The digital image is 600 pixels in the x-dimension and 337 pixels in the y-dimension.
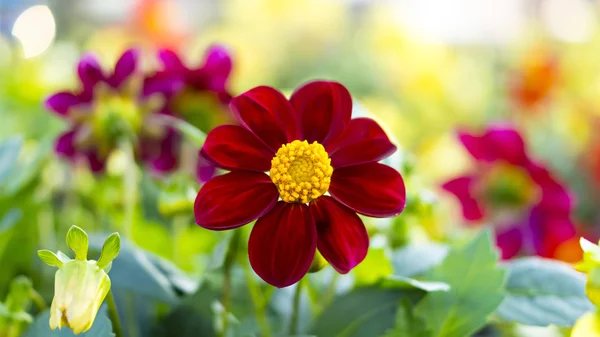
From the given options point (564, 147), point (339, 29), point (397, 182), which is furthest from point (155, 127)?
point (339, 29)

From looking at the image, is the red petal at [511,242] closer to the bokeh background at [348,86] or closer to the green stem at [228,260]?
the bokeh background at [348,86]

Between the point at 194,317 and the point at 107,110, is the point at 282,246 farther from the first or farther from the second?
the point at 107,110

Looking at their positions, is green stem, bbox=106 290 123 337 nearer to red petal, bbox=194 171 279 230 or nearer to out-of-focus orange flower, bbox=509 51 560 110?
red petal, bbox=194 171 279 230

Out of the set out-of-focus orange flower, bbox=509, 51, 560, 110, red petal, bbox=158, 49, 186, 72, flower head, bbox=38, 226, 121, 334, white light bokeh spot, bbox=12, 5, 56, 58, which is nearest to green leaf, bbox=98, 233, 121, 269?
flower head, bbox=38, 226, 121, 334

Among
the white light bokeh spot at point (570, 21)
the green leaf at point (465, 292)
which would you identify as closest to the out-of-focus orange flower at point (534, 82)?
the white light bokeh spot at point (570, 21)

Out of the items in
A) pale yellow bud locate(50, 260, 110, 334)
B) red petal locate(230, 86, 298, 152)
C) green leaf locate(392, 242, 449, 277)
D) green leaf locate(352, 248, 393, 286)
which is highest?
red petal locate(230, 86, 298, 152)

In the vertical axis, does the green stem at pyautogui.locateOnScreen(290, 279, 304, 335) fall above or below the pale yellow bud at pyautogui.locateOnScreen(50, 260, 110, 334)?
below

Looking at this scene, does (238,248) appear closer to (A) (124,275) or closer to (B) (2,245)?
(A) (124,275)
